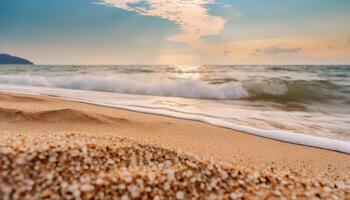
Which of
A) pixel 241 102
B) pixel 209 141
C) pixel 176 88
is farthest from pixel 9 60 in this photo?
pixel 209 141

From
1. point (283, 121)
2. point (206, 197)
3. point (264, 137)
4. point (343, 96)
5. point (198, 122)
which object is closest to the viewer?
point (206, 197)

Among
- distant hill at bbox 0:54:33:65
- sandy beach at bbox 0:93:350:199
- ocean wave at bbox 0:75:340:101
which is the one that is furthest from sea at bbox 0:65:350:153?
distant hill at bbox 0:54:33:65

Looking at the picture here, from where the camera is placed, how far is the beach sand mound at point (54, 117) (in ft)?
13.1

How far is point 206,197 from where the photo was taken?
5.79ft

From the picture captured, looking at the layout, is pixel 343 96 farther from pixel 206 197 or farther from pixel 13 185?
pixel 13 185

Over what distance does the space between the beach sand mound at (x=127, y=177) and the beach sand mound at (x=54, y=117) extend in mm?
1881

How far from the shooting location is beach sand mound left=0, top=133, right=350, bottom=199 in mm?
Result: 1599

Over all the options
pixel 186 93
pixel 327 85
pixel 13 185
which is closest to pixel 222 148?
pixel 13 185

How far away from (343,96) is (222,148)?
9.56 m

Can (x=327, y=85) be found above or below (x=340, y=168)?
above

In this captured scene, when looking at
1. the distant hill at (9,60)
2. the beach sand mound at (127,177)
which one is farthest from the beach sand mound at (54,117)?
the distant hill at (9,60)

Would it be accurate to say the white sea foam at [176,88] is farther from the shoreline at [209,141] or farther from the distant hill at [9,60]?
the distant hill at [9,60]

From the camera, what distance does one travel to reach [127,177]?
1.77 metres

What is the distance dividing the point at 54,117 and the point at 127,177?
2.84 m
